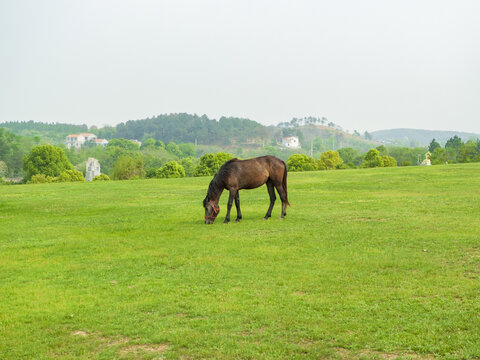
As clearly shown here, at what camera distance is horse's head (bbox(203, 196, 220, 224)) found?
54.0ft

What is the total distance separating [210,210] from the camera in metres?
16.6

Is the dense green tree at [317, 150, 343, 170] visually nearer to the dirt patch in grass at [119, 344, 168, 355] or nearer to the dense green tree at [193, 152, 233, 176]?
the dense green tree at [193, 152, 233, 176]

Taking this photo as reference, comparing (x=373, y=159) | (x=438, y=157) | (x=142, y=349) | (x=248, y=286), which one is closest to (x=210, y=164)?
(x=373, y=159)

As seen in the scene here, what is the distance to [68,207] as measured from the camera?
23.5 meters

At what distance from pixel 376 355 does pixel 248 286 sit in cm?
344

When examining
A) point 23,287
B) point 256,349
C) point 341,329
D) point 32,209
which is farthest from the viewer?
point 32,209

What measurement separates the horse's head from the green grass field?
67 cm

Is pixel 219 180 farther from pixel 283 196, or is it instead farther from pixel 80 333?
pixel 80 333

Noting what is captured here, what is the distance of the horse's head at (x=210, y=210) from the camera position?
16.5m

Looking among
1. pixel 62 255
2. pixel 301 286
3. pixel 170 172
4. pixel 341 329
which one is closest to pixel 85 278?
pixel 62 255

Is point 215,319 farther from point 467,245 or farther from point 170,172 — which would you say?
point 170,172

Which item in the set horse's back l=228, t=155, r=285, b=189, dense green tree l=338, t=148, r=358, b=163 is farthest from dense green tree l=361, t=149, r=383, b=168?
horse's back l=228, t=155, r=285, b=189

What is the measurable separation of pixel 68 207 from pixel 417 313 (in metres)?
19.9

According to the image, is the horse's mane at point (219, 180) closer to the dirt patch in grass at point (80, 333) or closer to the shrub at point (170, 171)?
the dirt patch in grass at point (80, 333)
